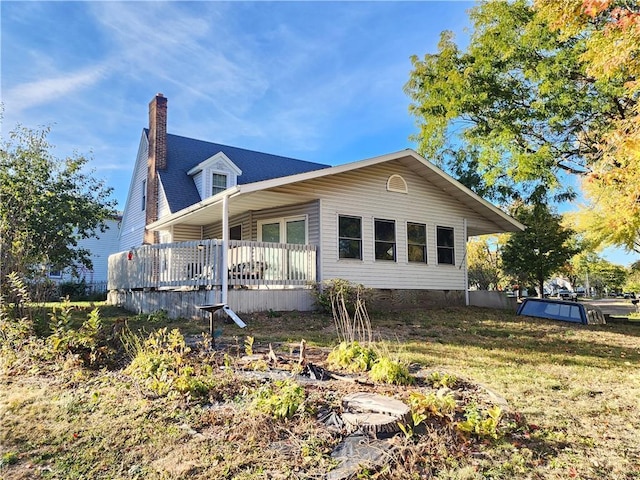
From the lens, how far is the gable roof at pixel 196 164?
1656cm

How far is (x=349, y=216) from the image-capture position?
1245 centimetres

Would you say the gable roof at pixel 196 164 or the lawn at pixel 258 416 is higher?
the gable roof at pixel 196 164

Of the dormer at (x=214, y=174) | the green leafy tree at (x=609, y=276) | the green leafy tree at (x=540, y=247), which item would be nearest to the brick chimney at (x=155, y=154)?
the dormer at (x=214, y=174)

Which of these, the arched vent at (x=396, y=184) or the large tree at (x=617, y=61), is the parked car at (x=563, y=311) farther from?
the arched vent at (x=396, y=184)

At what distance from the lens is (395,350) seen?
6363mm

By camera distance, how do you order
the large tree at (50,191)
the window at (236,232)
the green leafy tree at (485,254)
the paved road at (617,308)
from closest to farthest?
the large tree at (50,191) < the window at (236,232) < the paved road at (617,308) < the green leafy tree at (485,254)

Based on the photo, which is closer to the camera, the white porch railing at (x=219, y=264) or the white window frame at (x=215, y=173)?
the white porch railing at (x=219, y=264)

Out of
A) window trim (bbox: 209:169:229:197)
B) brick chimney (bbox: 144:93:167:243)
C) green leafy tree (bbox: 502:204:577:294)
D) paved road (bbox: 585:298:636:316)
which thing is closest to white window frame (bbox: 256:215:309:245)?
window trim (bbox: 209:169:229:197)

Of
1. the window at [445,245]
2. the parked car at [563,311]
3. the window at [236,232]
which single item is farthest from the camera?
the window at [445,245]

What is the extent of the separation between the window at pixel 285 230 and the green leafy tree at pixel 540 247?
32.5 ft

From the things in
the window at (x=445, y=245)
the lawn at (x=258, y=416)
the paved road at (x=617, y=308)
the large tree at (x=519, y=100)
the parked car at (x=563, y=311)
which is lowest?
the paved road at (x=617, y=308)

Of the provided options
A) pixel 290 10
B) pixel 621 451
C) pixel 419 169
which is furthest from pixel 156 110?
pixel 621 451

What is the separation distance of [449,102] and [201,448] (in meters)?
12.9

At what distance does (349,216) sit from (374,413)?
30.3ft
